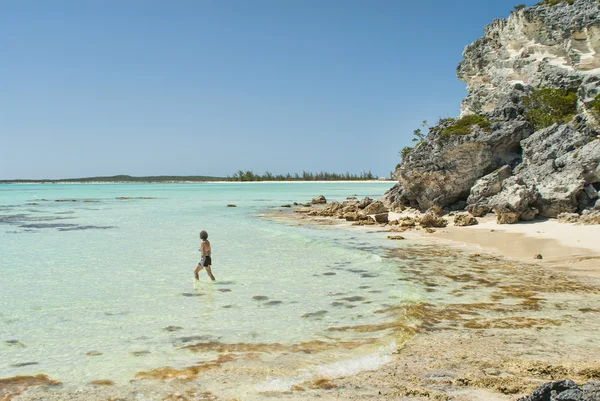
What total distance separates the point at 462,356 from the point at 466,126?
20.8 metres

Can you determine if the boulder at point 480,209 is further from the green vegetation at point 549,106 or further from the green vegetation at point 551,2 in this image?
the green vegetation at point 551,2

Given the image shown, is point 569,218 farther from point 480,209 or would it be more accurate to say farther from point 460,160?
point 460,160

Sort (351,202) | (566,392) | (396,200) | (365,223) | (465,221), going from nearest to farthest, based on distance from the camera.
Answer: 1. (566,392)
2. (465,221)
3. (365,223)
4. (396,200)
5. (351,202)

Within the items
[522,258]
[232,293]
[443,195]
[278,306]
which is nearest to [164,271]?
[232,293]

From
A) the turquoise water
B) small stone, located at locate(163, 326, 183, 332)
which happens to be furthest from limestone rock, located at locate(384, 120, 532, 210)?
small stone, located at locate(163, 326, 183, 332)

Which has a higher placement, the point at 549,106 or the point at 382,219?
the point at 549,106

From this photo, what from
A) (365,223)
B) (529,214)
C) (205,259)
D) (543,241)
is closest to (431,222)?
(365,223)

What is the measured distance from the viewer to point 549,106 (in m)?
25.5

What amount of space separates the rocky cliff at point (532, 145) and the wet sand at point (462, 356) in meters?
9.09

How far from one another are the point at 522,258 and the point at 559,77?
2206 centimetres

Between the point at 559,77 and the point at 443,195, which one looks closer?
the point at 443,195

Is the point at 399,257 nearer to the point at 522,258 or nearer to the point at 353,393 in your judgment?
the point at 522,258

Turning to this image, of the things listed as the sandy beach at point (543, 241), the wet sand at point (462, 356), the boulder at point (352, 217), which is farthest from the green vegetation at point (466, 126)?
the wet sand at point (462, 356)

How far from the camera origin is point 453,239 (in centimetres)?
1588
